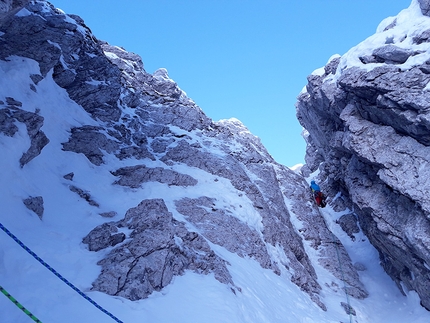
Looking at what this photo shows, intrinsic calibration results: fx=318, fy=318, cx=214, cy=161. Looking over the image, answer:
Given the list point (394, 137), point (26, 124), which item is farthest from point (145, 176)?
point (394, 137)

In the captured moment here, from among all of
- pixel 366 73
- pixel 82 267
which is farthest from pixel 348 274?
pixel 82 267

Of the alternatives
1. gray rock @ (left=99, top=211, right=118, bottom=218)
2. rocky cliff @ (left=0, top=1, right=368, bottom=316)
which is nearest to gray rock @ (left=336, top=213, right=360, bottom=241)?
rocky cliff @ (left=0, top=1, right=368, bottom=316)

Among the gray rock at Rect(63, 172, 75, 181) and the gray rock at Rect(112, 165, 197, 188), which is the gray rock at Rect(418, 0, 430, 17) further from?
the gray rock at Rect(63, 172, 75, 181)

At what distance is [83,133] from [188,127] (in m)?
14.4

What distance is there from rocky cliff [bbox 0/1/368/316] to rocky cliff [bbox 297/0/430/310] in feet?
20.7

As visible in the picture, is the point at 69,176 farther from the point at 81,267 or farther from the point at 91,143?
the point at 81,267

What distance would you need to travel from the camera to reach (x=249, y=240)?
24219 mm

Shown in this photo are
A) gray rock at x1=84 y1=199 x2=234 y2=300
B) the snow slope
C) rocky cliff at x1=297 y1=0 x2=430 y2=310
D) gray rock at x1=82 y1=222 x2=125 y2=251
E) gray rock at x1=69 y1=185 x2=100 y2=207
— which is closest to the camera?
the snow slope

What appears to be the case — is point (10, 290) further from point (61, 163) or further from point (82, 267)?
point (61, 163)

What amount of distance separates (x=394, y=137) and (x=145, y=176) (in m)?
20.7

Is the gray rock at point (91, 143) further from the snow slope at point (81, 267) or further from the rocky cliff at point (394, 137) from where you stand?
the rocky cliff at point (394, 137)

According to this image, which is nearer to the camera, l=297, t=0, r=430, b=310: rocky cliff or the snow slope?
the snow slope

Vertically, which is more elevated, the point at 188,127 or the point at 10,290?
the point at 188,127

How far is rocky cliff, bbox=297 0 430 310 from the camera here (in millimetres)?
21359
